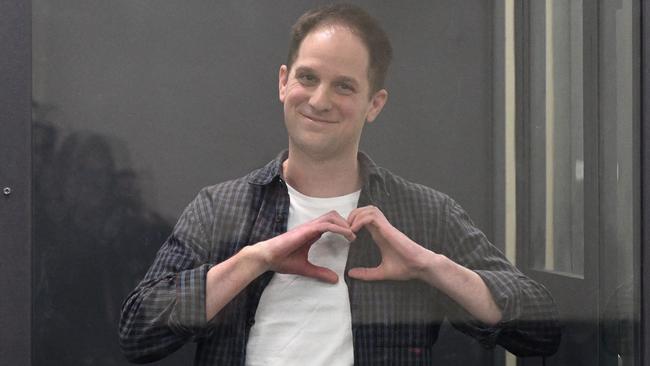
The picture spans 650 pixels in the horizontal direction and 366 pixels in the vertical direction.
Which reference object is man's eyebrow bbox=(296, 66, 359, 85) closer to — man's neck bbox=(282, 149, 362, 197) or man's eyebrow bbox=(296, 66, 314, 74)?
man's eyebrow bbox=(296, 66, 314, 74)

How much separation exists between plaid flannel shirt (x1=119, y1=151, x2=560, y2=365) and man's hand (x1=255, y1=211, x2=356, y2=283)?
0.03 meters

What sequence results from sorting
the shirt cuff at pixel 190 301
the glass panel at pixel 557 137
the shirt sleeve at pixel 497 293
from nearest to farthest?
1. the shirt cuff at pixel 190 301
2. the shirt sleeve at pixel 497 293
3. the glass panel at pixel 557 137

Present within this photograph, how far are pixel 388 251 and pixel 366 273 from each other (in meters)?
0.06

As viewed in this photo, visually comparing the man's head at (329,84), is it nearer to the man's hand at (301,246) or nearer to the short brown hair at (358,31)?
the short brown hair at (358,31)

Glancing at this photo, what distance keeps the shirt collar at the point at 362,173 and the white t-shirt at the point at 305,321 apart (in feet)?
0.41

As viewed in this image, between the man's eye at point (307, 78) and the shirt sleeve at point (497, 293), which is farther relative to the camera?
the shirt sleeve at point (497, 293)

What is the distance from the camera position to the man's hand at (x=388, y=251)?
5.69 ft

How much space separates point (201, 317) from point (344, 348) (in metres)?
0.26

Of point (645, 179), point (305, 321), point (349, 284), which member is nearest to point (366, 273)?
point (349, 284)

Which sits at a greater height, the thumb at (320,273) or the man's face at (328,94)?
the man's face at (328,94)

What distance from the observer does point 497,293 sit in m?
1.81

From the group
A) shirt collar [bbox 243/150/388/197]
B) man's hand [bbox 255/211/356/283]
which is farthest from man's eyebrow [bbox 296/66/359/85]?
man's hand [bbox 255/211/356/283]

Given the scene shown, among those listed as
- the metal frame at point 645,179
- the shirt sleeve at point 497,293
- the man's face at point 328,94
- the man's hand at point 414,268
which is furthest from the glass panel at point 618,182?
the man's face at point 328,94

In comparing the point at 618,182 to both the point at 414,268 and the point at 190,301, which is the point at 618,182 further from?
the point at 190,301
